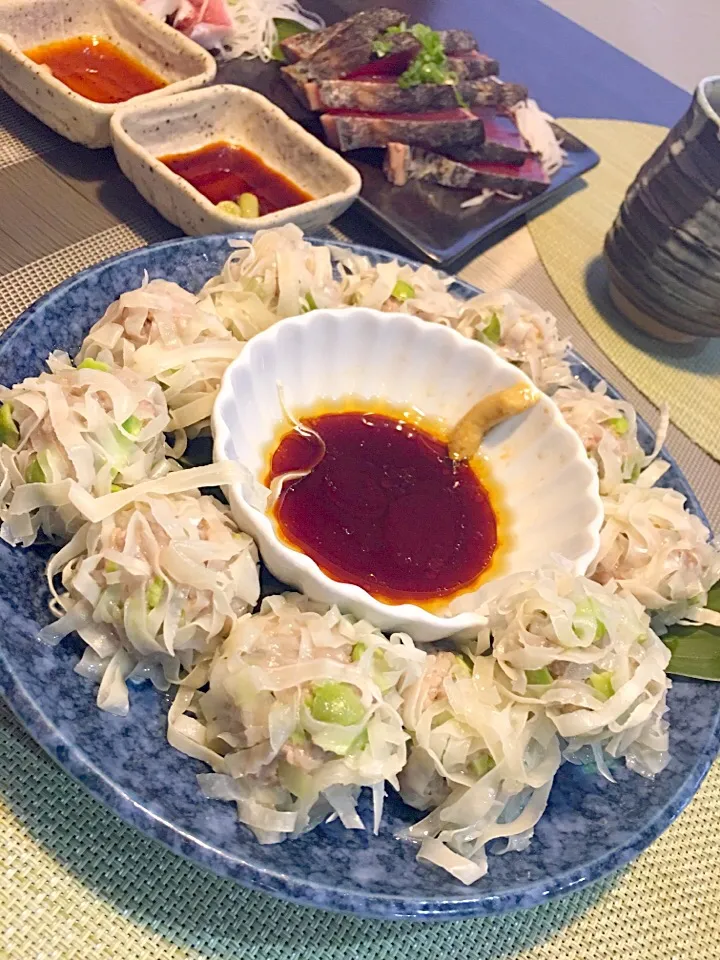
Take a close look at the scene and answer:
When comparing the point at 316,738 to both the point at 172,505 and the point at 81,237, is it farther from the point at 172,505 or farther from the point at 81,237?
the point at 81,237

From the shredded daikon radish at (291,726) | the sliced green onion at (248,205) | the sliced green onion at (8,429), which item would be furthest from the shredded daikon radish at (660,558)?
the sliced green onion at (248,205)

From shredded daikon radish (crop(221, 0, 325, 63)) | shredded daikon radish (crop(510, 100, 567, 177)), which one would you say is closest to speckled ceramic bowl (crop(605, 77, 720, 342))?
shredded daikon radish (crop(510, 100, 567, 177))

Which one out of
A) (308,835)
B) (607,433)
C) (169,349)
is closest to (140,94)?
(169,349)

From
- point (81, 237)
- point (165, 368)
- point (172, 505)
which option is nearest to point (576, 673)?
point (172, 505)

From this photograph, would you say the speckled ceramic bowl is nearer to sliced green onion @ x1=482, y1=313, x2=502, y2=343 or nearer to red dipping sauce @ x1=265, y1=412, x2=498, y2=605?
sliced green onion @ x1=482, y1=313, x2=502, y2=343

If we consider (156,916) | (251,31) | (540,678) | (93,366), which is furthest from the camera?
(251,31)

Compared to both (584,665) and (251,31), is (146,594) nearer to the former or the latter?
(584,665)
